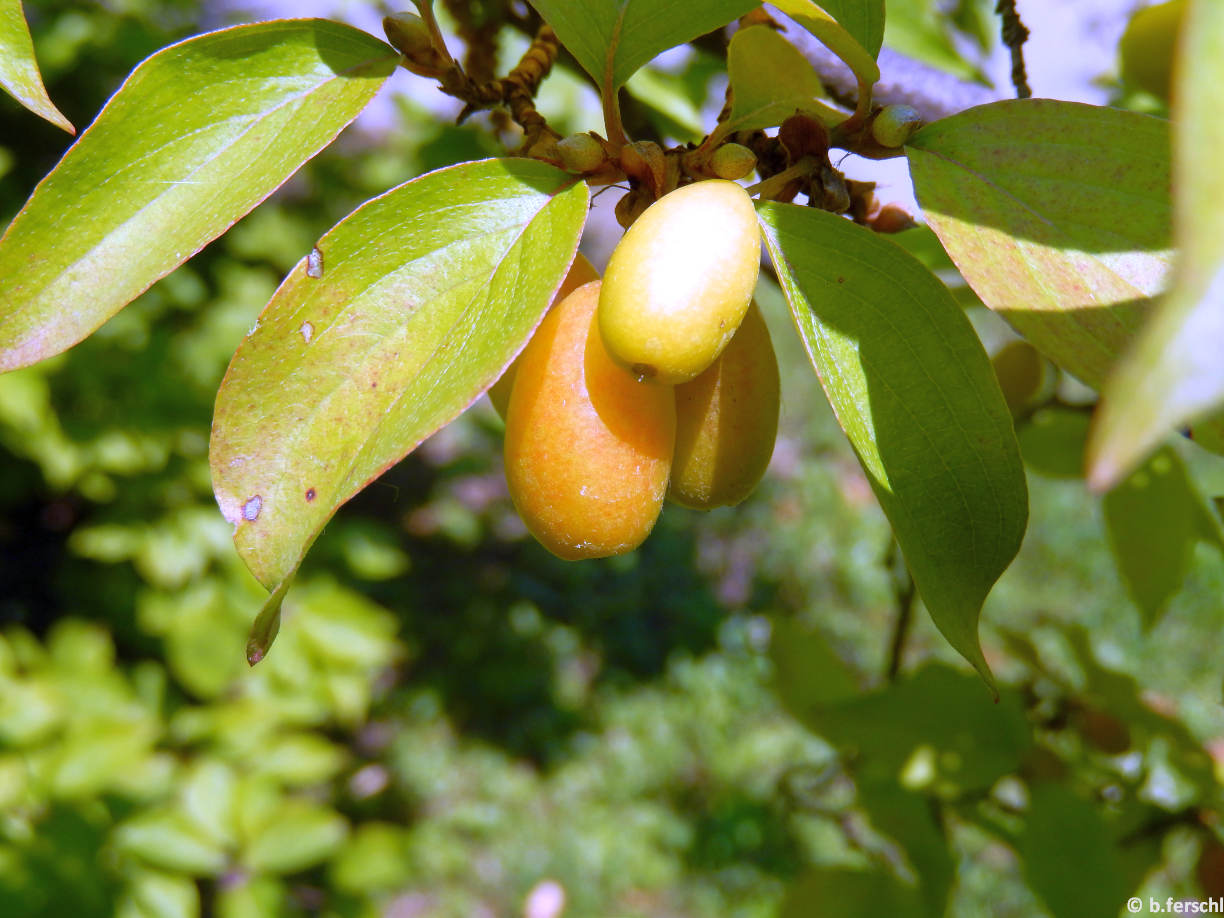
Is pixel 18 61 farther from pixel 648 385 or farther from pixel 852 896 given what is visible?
pixel 852 896

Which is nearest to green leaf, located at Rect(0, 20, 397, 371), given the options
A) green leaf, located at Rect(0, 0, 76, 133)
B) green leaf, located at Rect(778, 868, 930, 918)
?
green leaf, located at Rect(0, 0, 76, 133)

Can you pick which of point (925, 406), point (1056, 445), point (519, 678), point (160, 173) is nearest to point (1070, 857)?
point (1056, 445)

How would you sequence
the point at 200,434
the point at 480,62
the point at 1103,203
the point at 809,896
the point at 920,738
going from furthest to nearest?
the point at 200,434
the point at 809,896
the point at 920,738
the point at 480,62
the point at 1103,203

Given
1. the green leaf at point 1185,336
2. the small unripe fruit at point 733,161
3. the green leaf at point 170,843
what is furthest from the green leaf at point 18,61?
the green leaf at point 170,843

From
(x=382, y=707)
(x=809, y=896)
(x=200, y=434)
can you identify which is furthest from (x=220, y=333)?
(x=809, y=896)

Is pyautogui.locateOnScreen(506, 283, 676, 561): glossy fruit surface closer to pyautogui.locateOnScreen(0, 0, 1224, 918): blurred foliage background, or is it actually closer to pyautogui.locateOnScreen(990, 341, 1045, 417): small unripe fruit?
pyautogui.locateOnScreen(0, 0, 1224, 918): blurred foliage background

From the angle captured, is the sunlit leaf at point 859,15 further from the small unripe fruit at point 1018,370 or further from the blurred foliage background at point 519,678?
the small unripe fruit at point 1018,370

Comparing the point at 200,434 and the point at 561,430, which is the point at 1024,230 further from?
the point at 200,434
